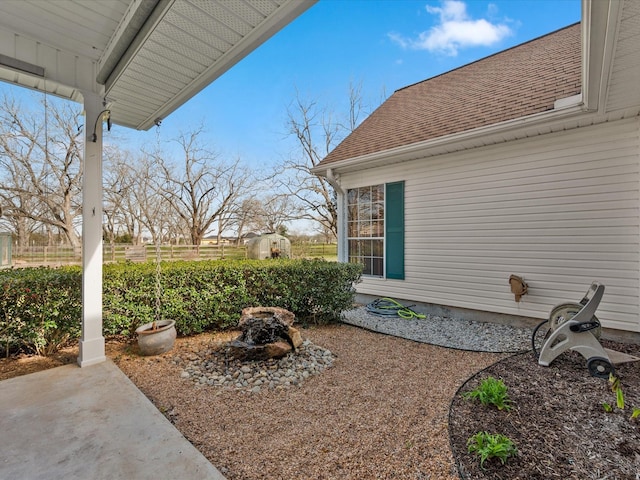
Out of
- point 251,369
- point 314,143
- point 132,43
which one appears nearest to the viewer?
point 132,43

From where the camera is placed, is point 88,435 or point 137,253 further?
point 137,253

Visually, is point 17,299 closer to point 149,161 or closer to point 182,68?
point 182,68

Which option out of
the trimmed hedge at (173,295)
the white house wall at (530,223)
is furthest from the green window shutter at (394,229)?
the trimmed hedge at (173,295)

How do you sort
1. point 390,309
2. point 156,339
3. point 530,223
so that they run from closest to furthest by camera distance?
point 156,339 → point 530,223 → point 390,309

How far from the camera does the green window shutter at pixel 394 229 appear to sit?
6.02 m

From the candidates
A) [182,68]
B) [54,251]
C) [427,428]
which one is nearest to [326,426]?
[427,428]

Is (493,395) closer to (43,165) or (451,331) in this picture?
(451,331)

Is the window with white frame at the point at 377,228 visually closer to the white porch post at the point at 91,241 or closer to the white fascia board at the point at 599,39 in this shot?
the white fascia board at the point at 599,39

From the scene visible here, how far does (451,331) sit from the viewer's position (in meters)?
4.74

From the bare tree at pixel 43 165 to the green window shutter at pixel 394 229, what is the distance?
48.1ft

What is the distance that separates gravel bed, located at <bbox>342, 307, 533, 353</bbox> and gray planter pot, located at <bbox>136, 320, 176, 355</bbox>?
270cm

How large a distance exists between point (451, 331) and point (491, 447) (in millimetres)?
3100

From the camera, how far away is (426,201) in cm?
571

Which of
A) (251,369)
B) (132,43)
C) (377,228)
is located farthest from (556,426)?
(377,228)
